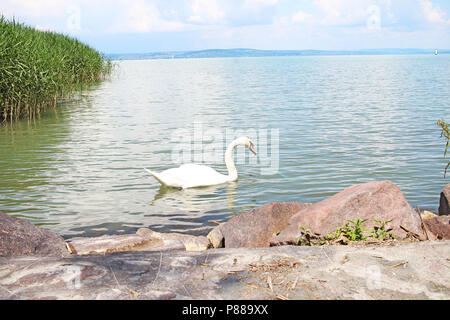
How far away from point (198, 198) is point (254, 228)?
9.51 feet

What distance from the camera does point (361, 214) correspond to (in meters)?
5.32

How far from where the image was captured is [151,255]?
13.7ft

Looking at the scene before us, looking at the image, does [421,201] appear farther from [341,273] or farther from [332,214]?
[341,273]

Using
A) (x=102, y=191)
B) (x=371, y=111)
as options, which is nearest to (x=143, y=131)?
(x=102, y=191)

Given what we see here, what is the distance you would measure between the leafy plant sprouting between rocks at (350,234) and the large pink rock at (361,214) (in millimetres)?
74

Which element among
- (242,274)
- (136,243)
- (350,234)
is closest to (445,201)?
(350,234)

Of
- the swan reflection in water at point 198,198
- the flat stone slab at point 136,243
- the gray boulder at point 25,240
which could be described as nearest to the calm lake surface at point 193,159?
the swan reflection in water at point 198,198

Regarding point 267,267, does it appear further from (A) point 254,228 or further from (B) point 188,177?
(B) point 188,177

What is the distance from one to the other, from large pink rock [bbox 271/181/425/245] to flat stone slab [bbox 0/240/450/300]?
895mm

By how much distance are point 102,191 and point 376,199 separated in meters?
5.15

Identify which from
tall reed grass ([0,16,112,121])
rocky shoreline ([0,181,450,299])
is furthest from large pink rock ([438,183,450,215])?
tall reed grass ([0,16,112,121])

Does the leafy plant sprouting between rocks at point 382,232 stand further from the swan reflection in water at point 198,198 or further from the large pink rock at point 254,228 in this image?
the swan reflection in water at point 198,198

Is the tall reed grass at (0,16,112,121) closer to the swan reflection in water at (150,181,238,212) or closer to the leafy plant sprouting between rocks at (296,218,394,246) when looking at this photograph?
the swan reflection in water at (150,181,238,212)

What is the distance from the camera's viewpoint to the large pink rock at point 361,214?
5215 mm
